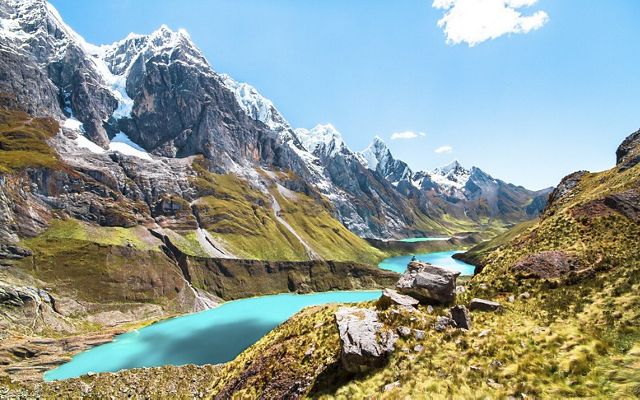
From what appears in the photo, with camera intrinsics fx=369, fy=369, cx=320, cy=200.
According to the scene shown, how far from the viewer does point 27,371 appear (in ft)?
284

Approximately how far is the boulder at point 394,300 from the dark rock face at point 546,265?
9.70 meters

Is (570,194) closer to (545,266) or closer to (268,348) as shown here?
(545,266)

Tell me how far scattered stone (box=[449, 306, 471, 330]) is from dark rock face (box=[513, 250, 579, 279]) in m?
8.88

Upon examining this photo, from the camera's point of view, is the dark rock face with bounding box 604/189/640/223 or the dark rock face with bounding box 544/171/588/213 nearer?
the dark rock face with bounding box 604/189/640/223

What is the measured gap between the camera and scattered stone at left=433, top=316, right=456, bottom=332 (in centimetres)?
2175

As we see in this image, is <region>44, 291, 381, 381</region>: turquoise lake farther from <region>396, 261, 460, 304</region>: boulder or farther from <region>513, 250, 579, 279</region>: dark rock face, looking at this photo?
<region>513, 250, 579, 279</region>: dark rock face

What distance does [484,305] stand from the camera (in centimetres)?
2409

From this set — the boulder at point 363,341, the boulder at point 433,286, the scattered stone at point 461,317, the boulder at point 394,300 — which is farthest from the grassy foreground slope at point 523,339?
the boulder at point 433,286

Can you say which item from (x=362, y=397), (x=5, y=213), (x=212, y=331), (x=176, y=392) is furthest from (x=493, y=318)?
(x=5, y=213)

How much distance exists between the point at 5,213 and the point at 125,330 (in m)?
76.8

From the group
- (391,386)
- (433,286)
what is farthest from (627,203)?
(391,386)

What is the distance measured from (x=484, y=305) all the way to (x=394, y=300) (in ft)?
18.9

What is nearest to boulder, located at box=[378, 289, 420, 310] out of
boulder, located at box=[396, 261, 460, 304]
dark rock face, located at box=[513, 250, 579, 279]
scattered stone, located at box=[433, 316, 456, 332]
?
boulder, located at box=[396, 261, 460, 304]

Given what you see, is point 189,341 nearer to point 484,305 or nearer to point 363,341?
point 363,341
